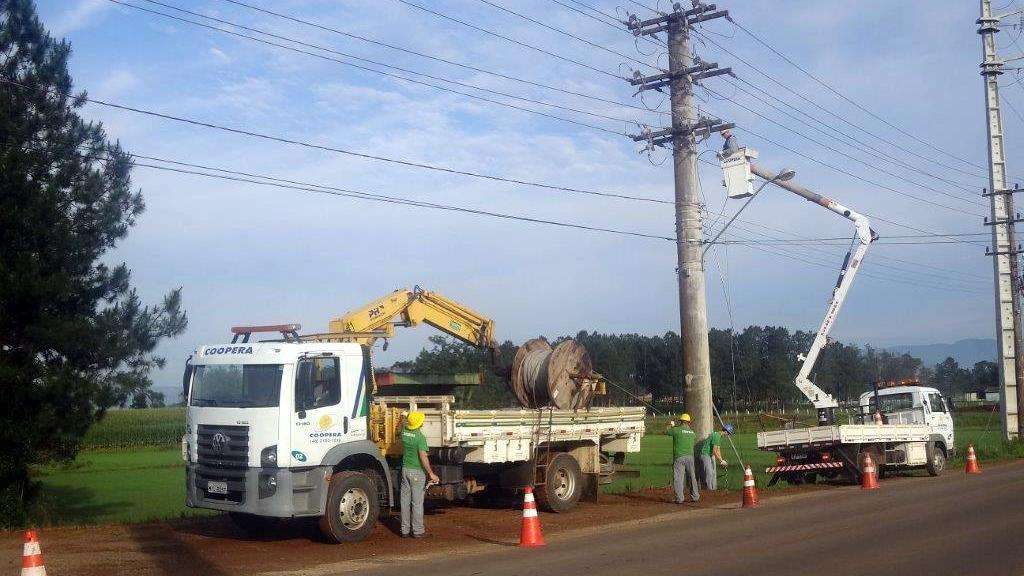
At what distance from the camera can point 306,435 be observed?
44.0ft

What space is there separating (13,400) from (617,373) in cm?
8557

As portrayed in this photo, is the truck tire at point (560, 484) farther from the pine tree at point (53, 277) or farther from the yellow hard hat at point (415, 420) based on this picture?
the pine tree at point (53, 277)

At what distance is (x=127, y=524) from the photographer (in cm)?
1592

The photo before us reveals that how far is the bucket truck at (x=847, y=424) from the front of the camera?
2289 cm

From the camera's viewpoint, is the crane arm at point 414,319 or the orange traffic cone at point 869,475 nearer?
the crane arm at point 414,319

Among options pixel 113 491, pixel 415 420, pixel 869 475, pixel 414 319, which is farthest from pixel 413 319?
pixel 113 491

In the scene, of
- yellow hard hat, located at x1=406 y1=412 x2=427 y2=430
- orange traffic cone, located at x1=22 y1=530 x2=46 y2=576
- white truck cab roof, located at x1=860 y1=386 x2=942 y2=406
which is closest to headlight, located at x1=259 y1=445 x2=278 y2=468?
yellow hard hat, located at x1=406 y1=412 x2=427 y2=430

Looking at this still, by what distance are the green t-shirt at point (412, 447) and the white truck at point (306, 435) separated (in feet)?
1.64

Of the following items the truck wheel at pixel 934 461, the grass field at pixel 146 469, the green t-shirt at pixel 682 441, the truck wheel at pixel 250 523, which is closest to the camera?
the truck wheel at pixel 250 523

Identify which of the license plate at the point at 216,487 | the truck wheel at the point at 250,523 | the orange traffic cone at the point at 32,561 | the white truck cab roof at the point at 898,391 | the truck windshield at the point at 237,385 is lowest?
the truck wheel at the point at 250,523

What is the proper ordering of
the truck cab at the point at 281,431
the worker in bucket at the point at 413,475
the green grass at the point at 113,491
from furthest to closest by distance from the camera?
the green grass at the point at 113,491
the worker in bucket at the point at 413,475
the truck cab at the point at 281,431

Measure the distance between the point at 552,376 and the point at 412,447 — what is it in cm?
458

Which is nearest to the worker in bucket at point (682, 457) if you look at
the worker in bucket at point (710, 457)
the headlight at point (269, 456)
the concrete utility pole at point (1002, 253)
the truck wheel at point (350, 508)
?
the worker in bucket at point (710, 457)

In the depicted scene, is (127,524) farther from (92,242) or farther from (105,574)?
(92,242)
